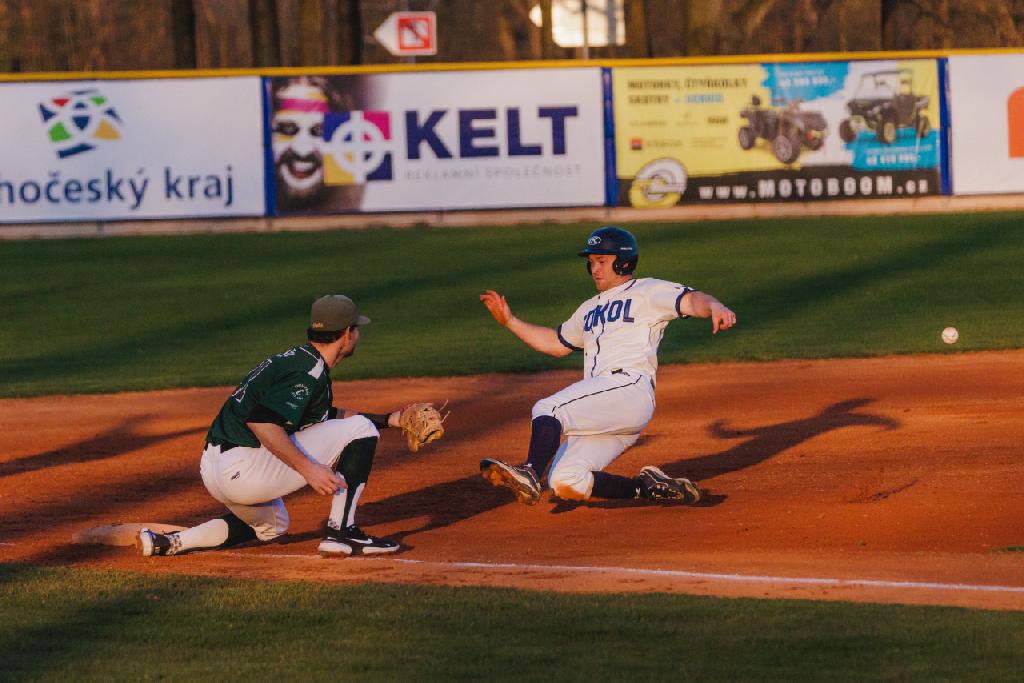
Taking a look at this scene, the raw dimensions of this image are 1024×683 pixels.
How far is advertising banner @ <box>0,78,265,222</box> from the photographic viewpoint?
24203 millimetres

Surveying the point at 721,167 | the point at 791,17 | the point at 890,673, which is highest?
the point at 791,17

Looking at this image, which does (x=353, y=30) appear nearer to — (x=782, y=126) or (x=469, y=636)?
(x=782, y=126)

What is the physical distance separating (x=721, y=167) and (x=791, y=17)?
4440 centimetres

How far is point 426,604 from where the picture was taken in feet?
21.3

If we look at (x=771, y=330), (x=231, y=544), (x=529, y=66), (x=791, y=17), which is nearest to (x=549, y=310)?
(x=771, y=330)

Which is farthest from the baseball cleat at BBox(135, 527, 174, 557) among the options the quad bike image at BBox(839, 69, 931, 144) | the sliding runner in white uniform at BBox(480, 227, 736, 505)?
the quad bike image at BBox(839, 69, 931, 144)

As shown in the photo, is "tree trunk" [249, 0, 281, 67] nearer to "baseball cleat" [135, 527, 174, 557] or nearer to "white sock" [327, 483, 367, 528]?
"baseball cleat" [135, 527, 174, 557]

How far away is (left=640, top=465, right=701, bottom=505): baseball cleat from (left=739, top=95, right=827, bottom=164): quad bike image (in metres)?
16.4

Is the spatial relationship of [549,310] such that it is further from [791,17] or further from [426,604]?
[791,17]

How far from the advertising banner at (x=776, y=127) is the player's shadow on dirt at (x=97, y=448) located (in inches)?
539

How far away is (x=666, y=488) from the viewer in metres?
8.45

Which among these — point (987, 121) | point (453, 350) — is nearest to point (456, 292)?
point (453, 350)

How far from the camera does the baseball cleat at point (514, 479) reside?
25.2 ft

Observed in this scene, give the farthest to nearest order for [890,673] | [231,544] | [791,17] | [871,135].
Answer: [791,17] < [871,135] < [231,544] < [890,673]
